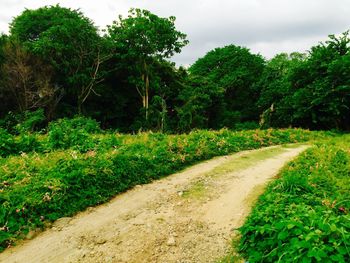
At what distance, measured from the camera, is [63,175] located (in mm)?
6488

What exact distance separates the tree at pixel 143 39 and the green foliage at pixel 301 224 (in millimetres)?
20103

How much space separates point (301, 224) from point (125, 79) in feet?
81.4

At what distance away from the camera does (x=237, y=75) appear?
39.6 m

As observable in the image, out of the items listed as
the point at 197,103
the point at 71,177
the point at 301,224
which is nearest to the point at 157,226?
the point at 71,177

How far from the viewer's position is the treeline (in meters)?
20.2

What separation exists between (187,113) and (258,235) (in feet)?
67.1

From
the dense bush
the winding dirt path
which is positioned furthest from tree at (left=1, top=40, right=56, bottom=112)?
the winding dirt path

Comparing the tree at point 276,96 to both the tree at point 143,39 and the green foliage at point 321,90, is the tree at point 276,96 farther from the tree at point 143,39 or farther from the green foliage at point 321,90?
the tree at point 143,39

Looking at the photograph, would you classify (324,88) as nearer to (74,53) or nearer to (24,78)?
(74,53)

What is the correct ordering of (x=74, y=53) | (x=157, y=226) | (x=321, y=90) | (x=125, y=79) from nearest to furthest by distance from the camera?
(x=157, y=226) → (x=321, y=90) → (x=74, y=53) → (x=125, y=79)

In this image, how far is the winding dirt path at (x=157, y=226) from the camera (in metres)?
4.60

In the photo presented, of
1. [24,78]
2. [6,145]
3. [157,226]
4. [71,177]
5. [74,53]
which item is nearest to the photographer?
[157,226]

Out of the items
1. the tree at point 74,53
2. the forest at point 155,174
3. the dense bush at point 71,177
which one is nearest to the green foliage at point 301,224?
the forest at point 155,174

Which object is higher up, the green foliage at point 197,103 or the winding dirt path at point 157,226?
the green foliage at point 197,103
